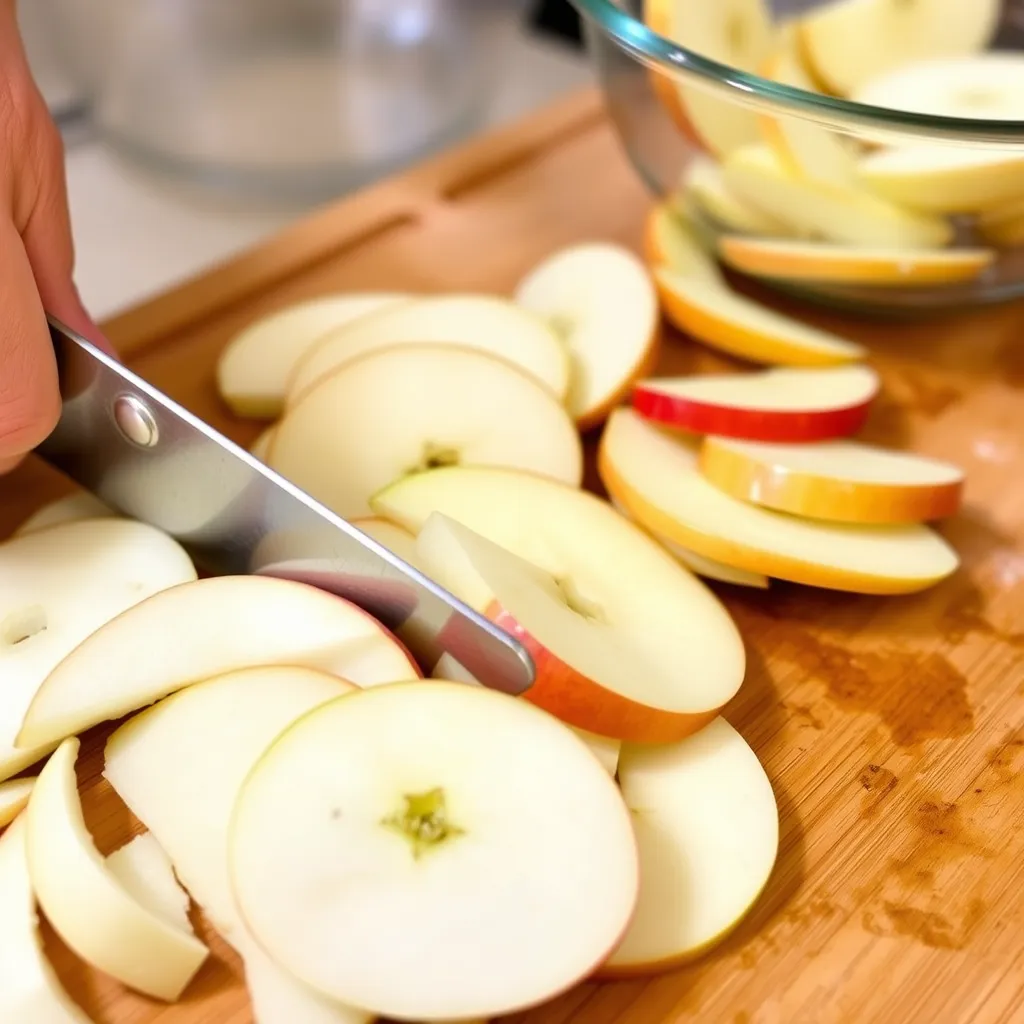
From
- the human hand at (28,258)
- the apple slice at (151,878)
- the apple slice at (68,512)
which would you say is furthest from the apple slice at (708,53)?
the apple slice at (151,878)

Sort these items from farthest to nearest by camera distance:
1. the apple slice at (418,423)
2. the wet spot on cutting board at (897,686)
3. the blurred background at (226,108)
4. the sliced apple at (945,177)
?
the blurred background at (226,108) < the sliced apple at (945,177) < the apple slice at (418,423) < the wet spot on cutting board at (897,686)

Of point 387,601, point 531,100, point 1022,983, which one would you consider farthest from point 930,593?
point 531,100

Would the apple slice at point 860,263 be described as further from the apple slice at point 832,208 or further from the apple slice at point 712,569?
the apple slice at point 712,569

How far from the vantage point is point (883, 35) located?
1554mm

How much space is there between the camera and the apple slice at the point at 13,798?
0.91 meters

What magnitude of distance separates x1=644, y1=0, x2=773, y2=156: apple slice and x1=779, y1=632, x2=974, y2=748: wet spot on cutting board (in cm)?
64

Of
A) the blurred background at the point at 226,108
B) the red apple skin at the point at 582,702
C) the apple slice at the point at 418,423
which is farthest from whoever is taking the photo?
the blurred background at the point at 226,108

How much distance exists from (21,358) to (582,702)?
519mm

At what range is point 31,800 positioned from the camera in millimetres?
884

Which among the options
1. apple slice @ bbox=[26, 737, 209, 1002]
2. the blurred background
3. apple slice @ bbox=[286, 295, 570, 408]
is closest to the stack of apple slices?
apple slice @ bbox=[286, 295, 570, 408]

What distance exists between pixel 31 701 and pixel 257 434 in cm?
46

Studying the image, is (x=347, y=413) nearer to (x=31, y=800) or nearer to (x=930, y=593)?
(x=31, y=800)

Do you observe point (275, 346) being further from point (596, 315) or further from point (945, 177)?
point (945, 177)

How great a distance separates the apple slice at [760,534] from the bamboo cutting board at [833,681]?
0.19 feet
